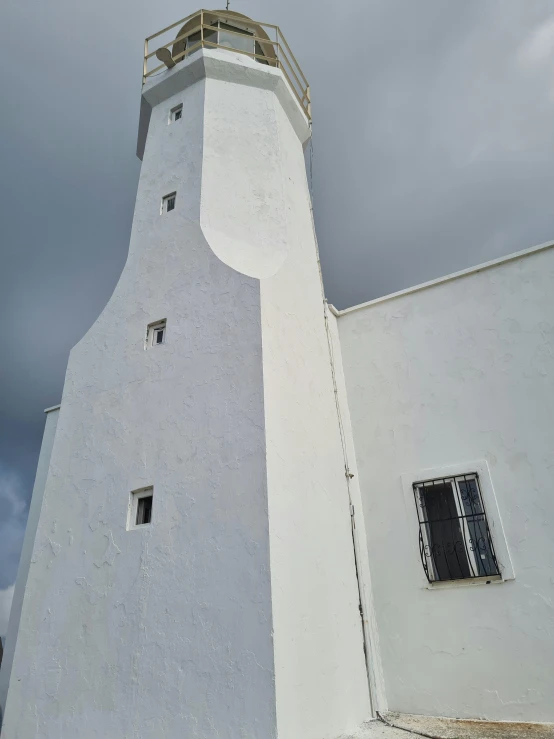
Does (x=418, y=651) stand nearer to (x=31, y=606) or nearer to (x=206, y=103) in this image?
(x=31, y=606)

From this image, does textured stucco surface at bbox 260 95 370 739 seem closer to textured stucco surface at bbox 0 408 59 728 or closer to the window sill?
the window sill

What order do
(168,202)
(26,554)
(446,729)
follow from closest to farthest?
1. (446,729)
2. (26,554)
3. (168,202)

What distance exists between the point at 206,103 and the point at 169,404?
21.6 ft

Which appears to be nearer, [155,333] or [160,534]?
[160,534]

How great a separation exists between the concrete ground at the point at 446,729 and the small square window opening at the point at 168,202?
8.46m

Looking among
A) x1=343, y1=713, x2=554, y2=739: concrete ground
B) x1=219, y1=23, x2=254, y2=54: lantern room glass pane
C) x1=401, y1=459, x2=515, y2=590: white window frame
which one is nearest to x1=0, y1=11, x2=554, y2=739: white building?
x1=401, y1=459, x2=515, y2=590: white window frame

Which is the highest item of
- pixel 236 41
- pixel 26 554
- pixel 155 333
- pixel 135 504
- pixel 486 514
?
pixel 236 41

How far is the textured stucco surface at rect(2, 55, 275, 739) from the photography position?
560 centimetres

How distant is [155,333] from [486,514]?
18.3 ft

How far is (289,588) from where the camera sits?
19.3 feet

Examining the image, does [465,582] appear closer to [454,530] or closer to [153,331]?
[454,530]

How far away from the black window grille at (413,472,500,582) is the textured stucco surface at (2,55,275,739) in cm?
311

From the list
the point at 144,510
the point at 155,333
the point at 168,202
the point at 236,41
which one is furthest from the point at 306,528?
the point at 236,41

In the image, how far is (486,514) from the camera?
24.7 feet
